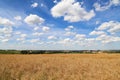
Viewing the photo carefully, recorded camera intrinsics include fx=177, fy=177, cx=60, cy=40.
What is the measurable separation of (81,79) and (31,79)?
2702mm

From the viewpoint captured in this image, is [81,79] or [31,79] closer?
[31,79]

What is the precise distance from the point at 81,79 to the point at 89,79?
59 centimetres

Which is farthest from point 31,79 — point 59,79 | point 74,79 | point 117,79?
point 117,79

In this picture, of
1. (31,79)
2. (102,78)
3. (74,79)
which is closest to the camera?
(31,79)

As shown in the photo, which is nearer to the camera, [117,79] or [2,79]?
[2,79]

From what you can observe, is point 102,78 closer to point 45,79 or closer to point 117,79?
point 117,79

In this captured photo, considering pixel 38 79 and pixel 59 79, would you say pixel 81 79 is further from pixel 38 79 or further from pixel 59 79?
pixel 38 79

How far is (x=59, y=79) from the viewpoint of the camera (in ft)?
31.6

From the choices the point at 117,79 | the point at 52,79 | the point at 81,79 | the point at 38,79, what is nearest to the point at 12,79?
the point at 38,79

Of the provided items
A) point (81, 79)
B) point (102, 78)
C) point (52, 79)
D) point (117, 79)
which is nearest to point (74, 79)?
point (81, 79)

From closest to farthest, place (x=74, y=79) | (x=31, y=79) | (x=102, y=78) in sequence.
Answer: (x=31, y=79) < (x=74, y=79) < (x=102, y=78)

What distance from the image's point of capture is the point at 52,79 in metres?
9.45

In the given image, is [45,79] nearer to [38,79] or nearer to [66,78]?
[38,79]

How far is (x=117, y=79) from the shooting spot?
9.80 metres
